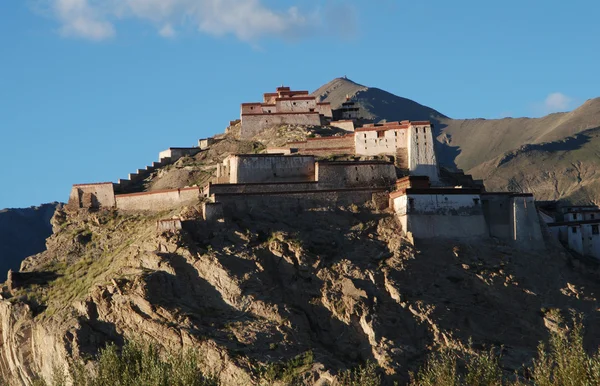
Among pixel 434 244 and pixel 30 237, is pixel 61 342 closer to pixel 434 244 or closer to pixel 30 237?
pixel 434 244

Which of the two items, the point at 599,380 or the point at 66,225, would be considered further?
the point at 66,225

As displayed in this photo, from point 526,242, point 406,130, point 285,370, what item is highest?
point 406,130

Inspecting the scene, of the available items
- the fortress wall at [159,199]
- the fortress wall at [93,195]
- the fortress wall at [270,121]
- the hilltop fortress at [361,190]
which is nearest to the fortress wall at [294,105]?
the fortress wall at [270,121]

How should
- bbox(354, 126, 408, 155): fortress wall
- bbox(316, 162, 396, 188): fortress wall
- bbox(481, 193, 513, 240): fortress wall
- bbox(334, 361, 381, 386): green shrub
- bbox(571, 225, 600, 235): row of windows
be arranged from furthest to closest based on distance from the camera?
bbox(354, 126, 408, 155): fortress wall, bbox(571, 225, 600, 235): row of windows, bbox(316, 162, 396, 188): fortress wall, bbox(481, 193, 513, 240): fortress wall, bbox(334, 361, 381, 386): green shrub

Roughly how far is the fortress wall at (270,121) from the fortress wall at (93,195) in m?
12.8

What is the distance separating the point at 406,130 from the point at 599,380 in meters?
32.1

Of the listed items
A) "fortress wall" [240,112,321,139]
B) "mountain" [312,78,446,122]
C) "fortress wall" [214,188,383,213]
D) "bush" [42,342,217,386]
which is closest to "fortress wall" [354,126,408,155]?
"fortress wall" [214,188,383,213]

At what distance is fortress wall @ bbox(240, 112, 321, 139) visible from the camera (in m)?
81.1

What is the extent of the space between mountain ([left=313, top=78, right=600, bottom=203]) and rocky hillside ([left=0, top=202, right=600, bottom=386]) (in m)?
66.9

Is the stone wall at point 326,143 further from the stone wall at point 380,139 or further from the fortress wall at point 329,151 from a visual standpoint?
the stone wall at point 380,139

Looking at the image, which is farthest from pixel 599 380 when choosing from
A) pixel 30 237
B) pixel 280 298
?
pixel 30 237

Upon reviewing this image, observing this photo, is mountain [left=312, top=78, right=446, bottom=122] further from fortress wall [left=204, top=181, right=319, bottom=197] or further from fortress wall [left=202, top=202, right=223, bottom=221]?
fortress wall [left=202, top=202, right=223, bottom=221]

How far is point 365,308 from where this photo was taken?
58250mm

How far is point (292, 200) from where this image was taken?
65.4 m
